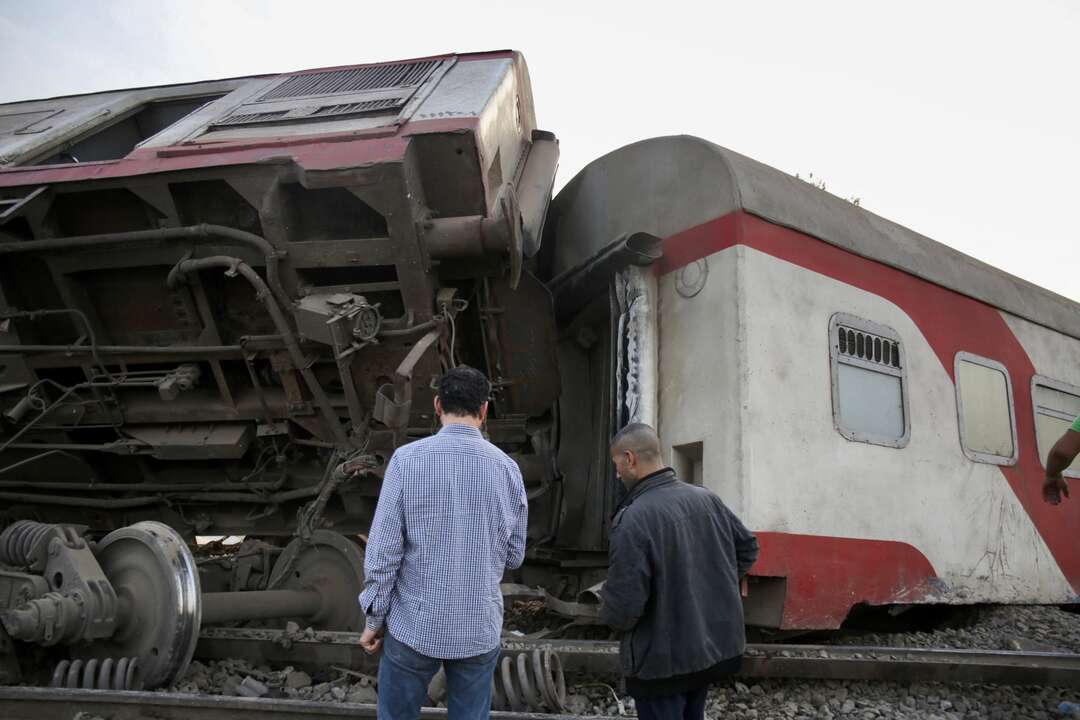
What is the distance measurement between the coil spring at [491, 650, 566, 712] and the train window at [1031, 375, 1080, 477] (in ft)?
15.9

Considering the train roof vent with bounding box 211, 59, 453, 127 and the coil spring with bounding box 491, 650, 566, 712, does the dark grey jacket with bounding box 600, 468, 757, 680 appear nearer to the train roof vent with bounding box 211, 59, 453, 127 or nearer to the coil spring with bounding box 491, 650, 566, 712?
the coil spring with bounding box 491, 650, 566, 712

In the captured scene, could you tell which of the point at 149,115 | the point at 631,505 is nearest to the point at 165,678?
the point at 631,505

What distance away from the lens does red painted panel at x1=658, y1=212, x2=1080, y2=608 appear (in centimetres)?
470

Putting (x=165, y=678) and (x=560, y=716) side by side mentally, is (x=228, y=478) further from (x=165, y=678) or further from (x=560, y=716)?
(x=560, y=716)

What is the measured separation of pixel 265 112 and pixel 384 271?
1.56m

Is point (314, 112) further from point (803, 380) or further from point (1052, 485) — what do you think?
point (1052, 485)

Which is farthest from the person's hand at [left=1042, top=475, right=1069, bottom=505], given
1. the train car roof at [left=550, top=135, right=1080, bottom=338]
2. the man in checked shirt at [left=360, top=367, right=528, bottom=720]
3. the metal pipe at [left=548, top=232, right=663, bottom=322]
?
the man in checked shirt at [left=360, top=367, right=528, bottom=720]

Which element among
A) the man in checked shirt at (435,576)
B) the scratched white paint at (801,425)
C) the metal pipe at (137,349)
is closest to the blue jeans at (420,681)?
the man in checked shirt at (435,576)

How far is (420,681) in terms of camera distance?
2.33 m

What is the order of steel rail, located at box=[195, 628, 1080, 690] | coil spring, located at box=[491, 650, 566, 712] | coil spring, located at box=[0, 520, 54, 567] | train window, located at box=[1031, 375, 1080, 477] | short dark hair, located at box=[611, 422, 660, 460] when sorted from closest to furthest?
short dark hair, located at box=[611, 422, 660, 460]
coil spring, located at box=[491, 650, 566, 712]
steel rail, located at box=[195, 628, 1080, 690]
coil spring, located at box=[0, 520, 54, 567]
train window, located at box=[1031, 375, 1080, 477]

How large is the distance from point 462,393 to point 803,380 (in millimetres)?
2751

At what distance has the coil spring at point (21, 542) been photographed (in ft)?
13.1

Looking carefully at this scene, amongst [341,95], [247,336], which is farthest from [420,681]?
[341,95]

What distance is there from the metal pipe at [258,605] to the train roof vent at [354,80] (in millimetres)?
3177
